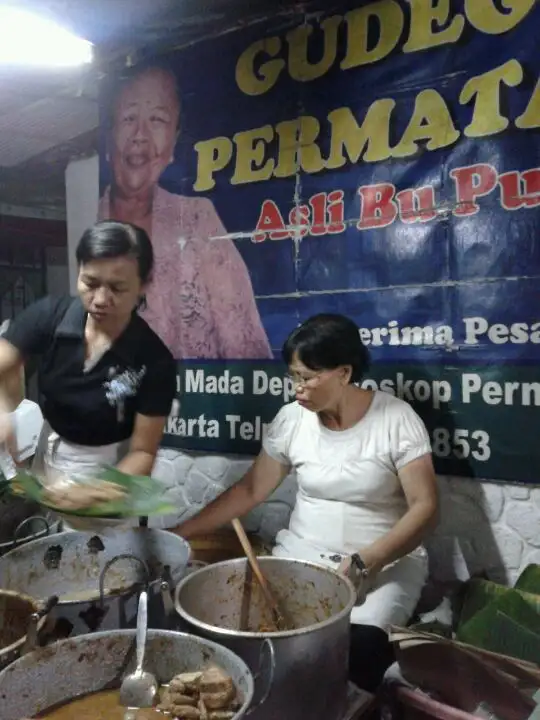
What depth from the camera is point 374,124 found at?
1777 mm

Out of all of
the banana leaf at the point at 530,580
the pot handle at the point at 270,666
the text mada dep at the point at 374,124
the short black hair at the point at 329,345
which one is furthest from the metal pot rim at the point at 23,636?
the text mada dep at the point at 374,124

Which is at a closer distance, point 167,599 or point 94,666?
point 94,666

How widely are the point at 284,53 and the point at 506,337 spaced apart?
114 centimetres

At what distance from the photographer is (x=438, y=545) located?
1.77 metres

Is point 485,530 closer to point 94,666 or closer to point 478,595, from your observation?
point 478,595

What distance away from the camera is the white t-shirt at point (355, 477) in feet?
5.25

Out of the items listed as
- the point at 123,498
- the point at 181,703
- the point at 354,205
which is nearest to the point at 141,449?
the point at 123,498

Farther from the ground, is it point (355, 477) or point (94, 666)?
point (355, 477)

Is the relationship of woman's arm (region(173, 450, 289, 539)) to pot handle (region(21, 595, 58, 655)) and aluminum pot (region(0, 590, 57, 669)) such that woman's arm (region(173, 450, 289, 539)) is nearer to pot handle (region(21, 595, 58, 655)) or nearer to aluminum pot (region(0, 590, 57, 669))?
aluminum pot (region(0, 590, 57, 669))

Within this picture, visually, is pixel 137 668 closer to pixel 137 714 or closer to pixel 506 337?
pixel 137 714

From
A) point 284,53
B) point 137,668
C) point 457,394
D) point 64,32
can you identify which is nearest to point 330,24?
point 284,53

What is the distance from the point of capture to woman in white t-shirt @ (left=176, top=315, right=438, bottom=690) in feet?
5.04

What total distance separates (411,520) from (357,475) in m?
0.18

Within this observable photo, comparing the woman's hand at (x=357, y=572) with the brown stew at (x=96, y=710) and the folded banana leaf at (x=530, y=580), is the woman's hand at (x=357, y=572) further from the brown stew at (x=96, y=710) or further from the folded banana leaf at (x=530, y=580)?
the brown stew at (x=96, y=710)
